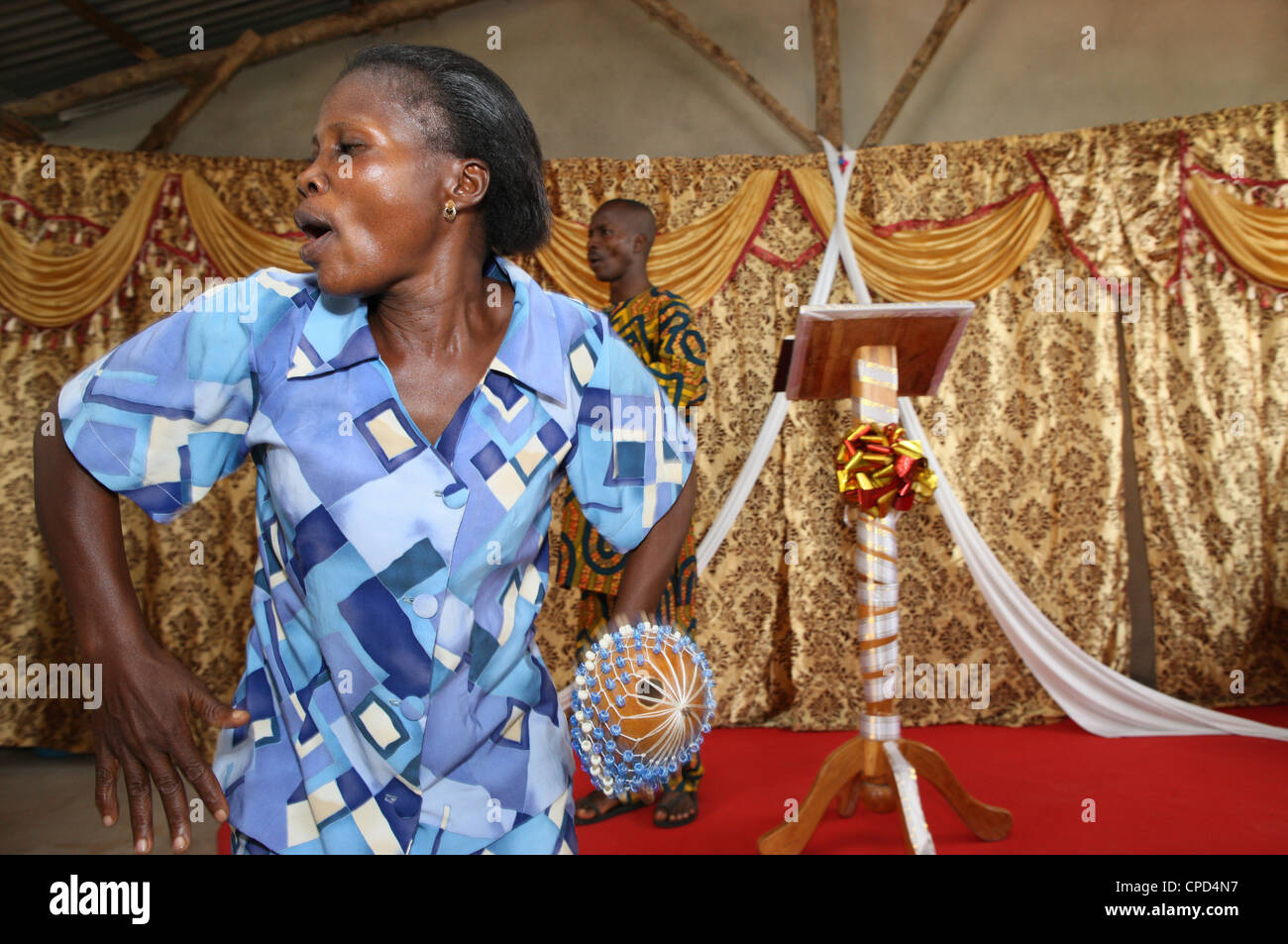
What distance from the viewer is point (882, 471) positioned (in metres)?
2.69

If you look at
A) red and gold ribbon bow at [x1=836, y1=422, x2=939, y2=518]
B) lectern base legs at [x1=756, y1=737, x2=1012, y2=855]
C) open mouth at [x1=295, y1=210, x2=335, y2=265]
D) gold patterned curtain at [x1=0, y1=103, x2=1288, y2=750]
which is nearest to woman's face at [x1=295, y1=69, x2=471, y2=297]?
open mouth at [x1=295, y1=210, x2=335, y2=265]

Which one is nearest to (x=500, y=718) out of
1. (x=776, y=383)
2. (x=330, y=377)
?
(x=330, y=377)

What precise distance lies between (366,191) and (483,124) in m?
0.20

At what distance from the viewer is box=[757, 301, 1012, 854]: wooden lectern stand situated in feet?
8.93

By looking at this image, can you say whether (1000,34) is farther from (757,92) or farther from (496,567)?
(496,567)

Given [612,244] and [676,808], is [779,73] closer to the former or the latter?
[612,244]

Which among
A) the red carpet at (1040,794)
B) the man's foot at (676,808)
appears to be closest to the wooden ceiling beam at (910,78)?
the red carpet at (1040,794)

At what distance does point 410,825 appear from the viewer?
3.04ft

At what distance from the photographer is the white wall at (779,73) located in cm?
521

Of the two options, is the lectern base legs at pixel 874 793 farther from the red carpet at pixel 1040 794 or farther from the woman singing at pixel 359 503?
the woman singing at pixel 359 503

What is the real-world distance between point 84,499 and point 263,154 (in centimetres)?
544

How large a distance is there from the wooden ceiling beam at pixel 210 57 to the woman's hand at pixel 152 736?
5271 millimetres

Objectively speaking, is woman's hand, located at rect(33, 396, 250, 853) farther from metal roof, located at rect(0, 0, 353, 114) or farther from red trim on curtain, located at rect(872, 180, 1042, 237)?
metal roof, located at rect(0, 0, 353, 114)

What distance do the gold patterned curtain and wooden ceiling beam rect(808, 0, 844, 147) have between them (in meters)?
0.32
